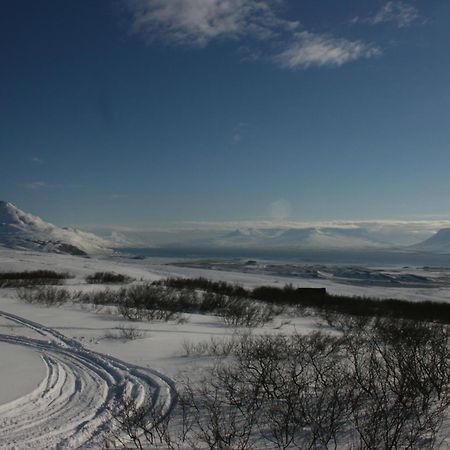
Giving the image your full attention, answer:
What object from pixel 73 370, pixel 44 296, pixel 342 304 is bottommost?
pixel 342 304

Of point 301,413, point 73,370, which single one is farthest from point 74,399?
point 301,413

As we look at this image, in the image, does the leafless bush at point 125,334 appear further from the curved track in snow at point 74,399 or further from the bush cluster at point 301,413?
the bush cluster at point 301,413

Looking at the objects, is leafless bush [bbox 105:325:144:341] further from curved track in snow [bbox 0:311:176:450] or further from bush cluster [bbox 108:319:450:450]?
bush cluster [bbox 108:319:450:450]

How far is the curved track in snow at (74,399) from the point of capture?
16.8ft

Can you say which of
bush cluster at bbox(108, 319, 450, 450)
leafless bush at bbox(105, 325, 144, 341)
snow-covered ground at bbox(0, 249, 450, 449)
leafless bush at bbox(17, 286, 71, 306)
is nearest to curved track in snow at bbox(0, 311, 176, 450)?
snow-covered ground at bbox(0, 249, 450, 449)

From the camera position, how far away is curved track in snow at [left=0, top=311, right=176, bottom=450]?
5.12 meters

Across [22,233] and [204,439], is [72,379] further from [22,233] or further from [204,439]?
[22,233]

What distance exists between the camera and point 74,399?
21.4 feet

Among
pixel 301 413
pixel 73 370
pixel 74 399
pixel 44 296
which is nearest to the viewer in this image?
pixel 301 413

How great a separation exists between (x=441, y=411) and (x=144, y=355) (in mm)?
6272

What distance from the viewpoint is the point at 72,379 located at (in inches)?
297

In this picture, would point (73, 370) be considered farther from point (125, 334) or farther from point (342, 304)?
point (342, 304)

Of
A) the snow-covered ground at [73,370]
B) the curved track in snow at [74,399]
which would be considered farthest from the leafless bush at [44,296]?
the curved track in snow at [74,399]

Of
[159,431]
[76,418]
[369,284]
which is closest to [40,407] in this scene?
[76,418]
